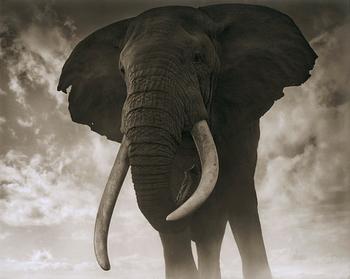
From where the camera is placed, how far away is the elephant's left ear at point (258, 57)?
238 cm

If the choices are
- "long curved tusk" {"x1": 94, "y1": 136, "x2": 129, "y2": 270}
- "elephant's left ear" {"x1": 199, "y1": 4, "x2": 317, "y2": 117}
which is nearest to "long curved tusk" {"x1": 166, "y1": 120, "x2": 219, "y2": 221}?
"long curved tusk" {"x1": 94, "y1": 136, "x2": 129, "y2": 270}

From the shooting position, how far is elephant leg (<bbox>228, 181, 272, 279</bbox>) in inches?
103

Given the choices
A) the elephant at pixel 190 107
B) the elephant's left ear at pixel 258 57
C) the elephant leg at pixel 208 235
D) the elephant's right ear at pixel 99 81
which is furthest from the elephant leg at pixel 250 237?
the elephant's right ear at pixel 99 81

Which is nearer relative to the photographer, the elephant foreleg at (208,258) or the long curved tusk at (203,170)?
the long curved tusk at (203,170)

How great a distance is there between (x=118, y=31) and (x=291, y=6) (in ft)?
4.83

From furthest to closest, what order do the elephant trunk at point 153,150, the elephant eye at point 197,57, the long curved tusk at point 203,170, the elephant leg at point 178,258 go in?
the elephant leg at point 178,258 → the elephant eye at point 197,57 → the elephant trunk at point 153,150 → the long curved tusk at point 203,170

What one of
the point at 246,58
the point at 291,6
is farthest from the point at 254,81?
the point at 291,6

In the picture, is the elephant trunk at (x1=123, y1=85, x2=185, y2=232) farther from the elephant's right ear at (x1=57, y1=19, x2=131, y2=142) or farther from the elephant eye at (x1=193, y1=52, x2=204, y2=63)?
the elephant's right ear at (x1=57, y1=19, x2=131, y2=142)

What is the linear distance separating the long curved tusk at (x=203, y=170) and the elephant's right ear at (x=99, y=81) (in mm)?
600

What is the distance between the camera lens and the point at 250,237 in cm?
262

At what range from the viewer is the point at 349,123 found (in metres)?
3.63

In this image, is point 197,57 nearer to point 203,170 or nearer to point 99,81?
point 203,170

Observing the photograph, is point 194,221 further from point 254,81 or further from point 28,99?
point 28,99

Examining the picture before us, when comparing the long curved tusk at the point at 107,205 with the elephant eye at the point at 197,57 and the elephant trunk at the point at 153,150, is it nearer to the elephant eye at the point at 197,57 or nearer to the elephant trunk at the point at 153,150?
the elephant trunk at the point at 153,150
